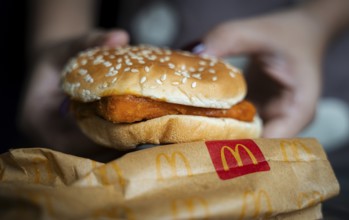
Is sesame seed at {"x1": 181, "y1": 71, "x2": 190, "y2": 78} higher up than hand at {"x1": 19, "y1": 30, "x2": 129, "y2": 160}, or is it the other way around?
sesame seed at {"x1": 181, "y1": 71, "x2": 190, "y2": 78}

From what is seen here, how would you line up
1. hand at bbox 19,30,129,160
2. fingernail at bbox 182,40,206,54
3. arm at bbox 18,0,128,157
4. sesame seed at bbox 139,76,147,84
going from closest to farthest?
sesame seed at bbox 139,76,147,84, fingernail at bbox 182,40,206,54, arm at bbox 18,0,128,157, hand at bbox 19,30,129,160

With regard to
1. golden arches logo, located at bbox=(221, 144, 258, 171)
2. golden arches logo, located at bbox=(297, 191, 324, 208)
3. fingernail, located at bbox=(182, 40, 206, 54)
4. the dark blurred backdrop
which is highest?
fingernail, located at bbox=(182, 40, 206, 54)

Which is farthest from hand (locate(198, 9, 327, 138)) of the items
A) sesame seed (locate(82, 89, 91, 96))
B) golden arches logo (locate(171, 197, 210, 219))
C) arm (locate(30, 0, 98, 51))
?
arm (locate(30, 0, 98, 51))

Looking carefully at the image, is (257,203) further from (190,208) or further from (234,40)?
(234,40)

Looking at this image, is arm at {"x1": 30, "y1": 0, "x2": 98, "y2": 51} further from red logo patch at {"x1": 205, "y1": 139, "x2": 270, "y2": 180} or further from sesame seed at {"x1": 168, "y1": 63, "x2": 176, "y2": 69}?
red logo patch at {"x1": 205, "y1": 139, "x2": 270, "y2": 180}

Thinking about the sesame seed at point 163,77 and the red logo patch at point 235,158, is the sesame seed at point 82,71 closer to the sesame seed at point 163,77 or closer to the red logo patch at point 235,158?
the sesame seed at point 163,77

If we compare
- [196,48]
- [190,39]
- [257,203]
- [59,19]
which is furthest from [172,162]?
[59,19]
